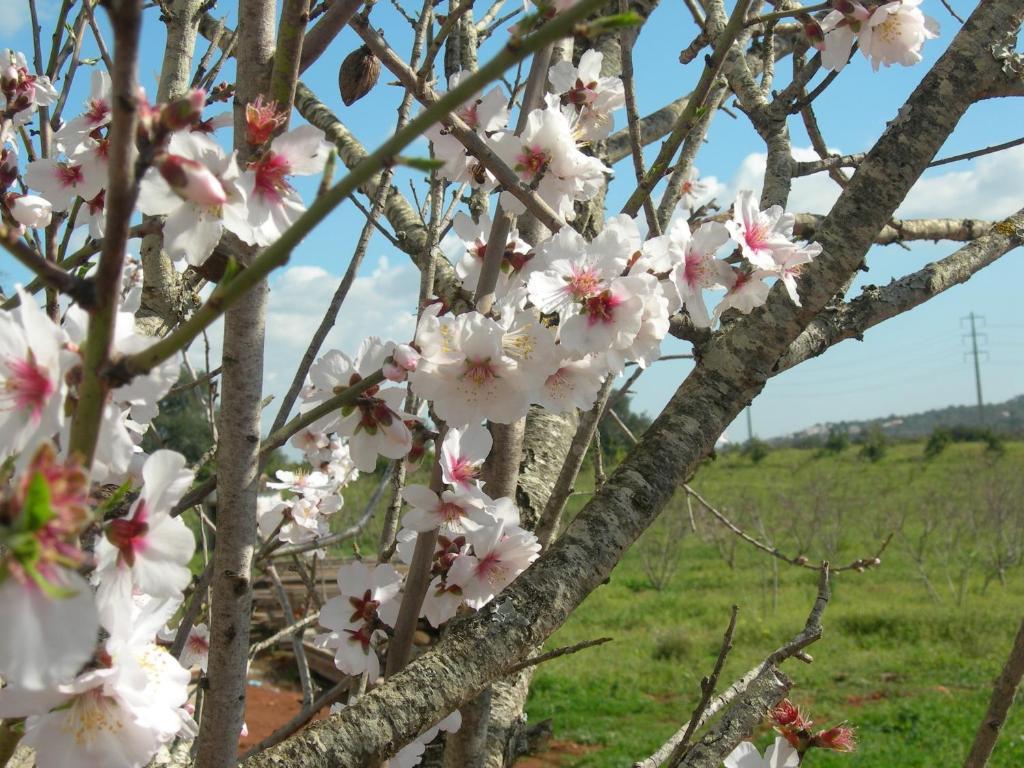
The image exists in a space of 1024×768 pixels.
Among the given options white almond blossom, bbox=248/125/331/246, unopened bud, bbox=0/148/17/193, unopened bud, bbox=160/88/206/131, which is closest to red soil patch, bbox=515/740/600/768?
unopened bud, bbox=0/148/17/193

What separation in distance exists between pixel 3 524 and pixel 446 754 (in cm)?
105

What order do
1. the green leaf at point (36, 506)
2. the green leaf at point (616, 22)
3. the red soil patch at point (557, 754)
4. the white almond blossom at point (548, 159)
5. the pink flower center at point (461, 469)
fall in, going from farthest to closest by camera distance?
the red soil patch at point (557, 754) → the pink flower center at point (461, 469) → the white almond blossom at point (548, 159) → the green leaf at point (616, 22) → the green leaf at point (36, 506)

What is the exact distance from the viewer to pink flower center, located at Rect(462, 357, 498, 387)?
0.93 metres

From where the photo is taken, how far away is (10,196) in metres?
1.35

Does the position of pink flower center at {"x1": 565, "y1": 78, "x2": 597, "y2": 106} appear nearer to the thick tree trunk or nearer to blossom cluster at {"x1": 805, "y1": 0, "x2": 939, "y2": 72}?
blossom cluster at {"x1": 805, "y1": 0, "x2": 939, "y2": 72}

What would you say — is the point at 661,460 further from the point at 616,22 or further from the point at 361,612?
the point at 616,22

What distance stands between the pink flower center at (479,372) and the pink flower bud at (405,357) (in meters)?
0.06

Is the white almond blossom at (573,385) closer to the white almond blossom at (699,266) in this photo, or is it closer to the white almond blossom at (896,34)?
the white almond blossom at (699,266)

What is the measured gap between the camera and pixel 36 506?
0.39 m

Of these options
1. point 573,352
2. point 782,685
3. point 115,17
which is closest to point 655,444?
point 573,352

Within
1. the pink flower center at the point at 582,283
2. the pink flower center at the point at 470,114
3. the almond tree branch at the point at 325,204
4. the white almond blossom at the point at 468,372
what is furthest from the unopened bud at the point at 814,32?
the almond tree branch at the point at 325,204

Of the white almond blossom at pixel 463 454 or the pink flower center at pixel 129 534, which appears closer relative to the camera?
the pink flower center at pixel 129 534

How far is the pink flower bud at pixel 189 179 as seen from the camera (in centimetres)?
57

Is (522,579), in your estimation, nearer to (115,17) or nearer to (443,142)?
(443,142)
